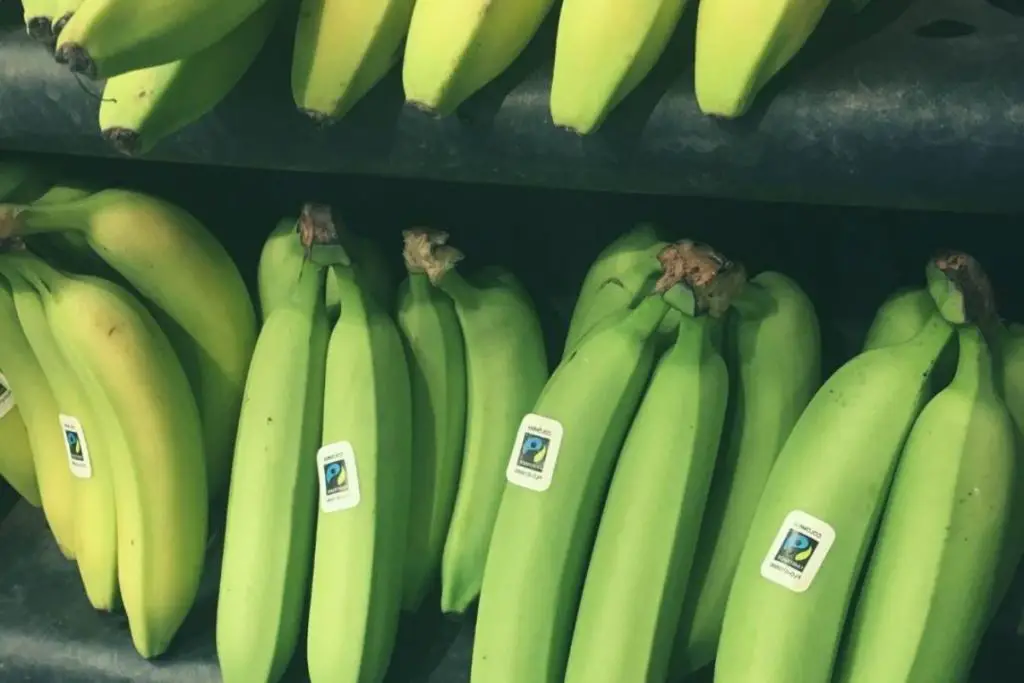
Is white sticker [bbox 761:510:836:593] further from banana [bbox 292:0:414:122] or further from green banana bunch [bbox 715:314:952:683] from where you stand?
banana [bbox 292:0:414:122]

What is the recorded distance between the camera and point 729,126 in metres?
0.62

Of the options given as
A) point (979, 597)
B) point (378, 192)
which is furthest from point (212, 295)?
point (979, 597)

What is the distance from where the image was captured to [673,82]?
64cm

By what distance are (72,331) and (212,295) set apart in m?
0.13

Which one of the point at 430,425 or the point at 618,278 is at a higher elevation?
the point at 618,278

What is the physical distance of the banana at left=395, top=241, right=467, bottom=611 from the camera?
89 cm

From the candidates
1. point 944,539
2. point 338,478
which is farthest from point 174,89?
point 944,539

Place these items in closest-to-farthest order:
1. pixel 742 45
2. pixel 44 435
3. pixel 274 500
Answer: pixel 742 45 → pixel 274 500 → pixel 44 435

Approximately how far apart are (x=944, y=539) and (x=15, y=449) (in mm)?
894

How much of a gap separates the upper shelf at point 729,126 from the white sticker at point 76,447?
0.96 ft

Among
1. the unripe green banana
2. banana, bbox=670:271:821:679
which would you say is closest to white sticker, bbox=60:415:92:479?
banana, bbox=670:271:821:679

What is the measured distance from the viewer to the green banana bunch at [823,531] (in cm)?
66

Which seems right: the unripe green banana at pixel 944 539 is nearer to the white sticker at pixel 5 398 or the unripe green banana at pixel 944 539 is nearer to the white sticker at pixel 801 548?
the white sticker at pixel 801 548

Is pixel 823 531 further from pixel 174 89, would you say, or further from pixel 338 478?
pixel 174 89
